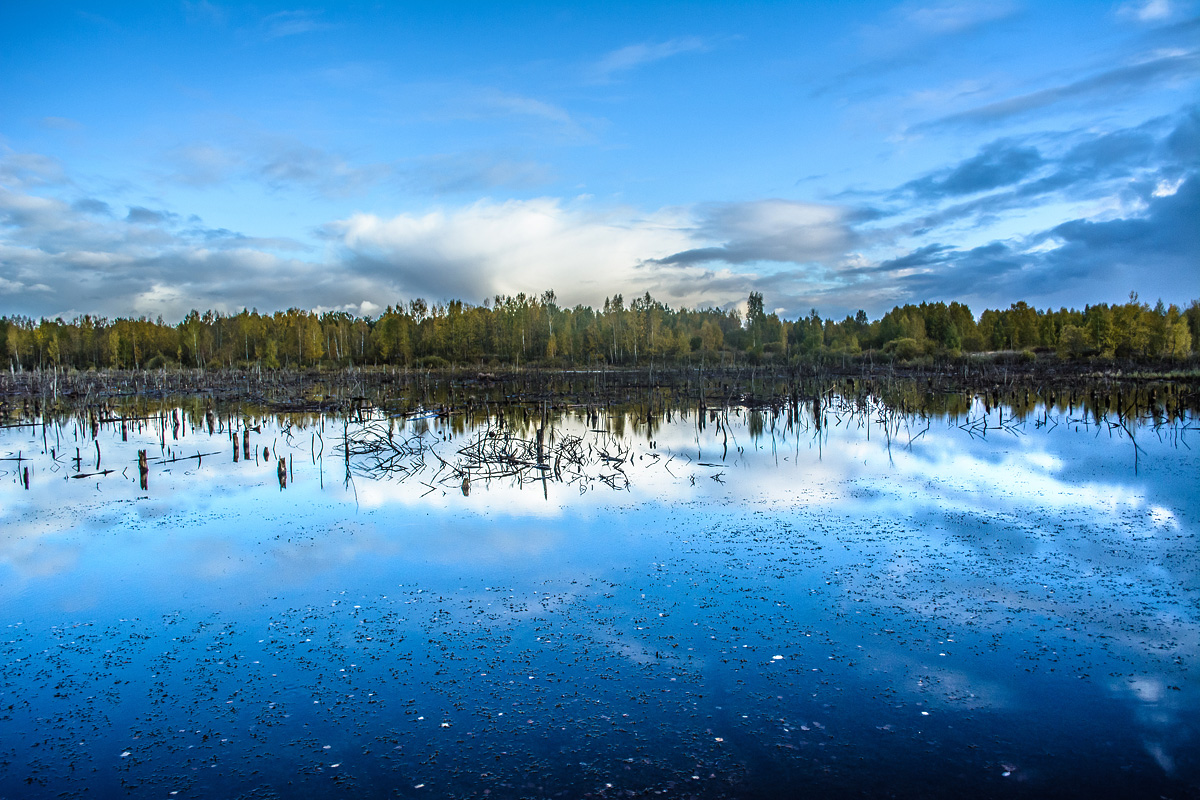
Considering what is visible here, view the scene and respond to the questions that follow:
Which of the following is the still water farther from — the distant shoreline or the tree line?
the tree line

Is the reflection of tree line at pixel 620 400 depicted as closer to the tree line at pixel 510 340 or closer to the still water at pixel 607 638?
the still water at pixel 607 638

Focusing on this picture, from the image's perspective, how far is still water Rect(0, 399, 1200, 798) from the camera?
13.3ft

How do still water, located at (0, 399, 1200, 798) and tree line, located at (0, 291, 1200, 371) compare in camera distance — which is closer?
still water, located at (0, 399, 1200, 798)

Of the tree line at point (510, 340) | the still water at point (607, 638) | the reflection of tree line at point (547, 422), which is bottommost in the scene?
the still water at point (607, 638)

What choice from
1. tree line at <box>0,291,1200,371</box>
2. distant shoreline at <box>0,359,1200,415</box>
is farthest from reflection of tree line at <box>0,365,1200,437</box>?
tree line at <box>0,291,1200,371</box>

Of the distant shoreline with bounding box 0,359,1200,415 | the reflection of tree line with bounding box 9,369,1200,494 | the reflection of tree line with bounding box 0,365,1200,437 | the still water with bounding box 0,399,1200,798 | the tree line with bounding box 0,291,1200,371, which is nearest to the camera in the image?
the still water with bounding box 0,399,1200,798

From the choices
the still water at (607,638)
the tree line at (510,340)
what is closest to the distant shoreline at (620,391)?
the still water at (607,638)

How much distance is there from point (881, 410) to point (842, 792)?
70.2ft

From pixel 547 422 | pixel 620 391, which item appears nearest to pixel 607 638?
pixel 547 422

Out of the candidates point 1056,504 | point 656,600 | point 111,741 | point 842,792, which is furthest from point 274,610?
point 1056,504

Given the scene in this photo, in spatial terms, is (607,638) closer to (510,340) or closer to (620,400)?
(620,400)

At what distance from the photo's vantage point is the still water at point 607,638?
404 centimetres

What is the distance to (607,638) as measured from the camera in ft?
18.6

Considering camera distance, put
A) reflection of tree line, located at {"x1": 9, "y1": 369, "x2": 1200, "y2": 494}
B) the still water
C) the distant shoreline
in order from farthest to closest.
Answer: the distant shoreline
reflection of tree line, located at {"x1": 9, "y1": 369, "x2": 1200, "y2": 494}
the still water
